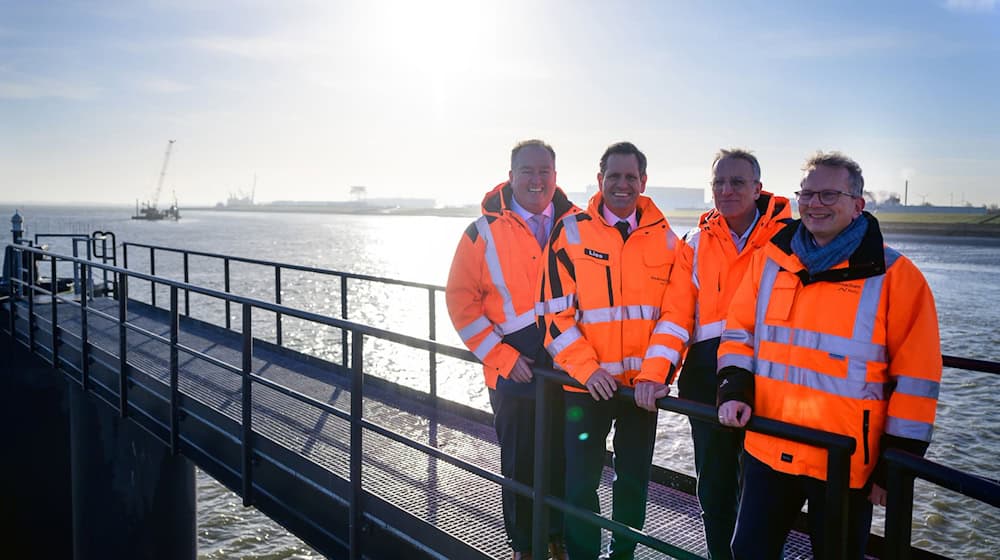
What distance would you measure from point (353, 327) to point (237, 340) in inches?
214

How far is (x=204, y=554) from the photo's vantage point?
12.3 meters

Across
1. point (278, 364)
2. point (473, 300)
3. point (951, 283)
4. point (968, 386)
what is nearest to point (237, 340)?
point (278, 364)

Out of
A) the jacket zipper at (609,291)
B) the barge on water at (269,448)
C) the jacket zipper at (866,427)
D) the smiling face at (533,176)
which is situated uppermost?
the smiling face at (533,176)

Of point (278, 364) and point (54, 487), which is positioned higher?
point (278, 364)

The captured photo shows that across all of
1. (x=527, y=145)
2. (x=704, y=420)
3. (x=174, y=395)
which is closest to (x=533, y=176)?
(x=527, y=145)

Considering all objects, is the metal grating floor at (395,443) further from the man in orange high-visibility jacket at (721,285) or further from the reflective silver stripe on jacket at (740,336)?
the reflective silver stripe on jacket at (740,336)

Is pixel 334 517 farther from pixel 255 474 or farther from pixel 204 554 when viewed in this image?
pixel 204 554

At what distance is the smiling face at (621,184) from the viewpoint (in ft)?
9.43

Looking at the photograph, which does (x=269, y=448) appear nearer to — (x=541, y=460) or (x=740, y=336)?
(x=541, y=460)

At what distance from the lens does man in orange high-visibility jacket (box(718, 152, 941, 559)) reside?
2096mm

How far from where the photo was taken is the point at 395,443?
16.4ft

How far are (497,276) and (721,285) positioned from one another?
3.26 feet

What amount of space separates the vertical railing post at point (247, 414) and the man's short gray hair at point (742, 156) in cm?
297

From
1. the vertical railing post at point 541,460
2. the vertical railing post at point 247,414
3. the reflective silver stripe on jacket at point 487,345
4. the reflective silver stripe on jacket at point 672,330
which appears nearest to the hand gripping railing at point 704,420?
the vertical railing post at point 541,460
